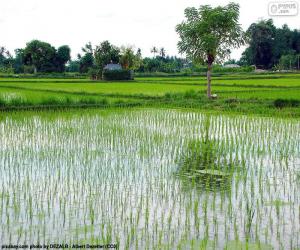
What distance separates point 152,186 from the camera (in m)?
6.69

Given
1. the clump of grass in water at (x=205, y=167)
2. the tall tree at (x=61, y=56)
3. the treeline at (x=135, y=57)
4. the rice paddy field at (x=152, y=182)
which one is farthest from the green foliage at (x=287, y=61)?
the clump of grass in water at (x=205, y=167)

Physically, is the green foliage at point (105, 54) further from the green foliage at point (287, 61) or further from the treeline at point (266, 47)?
the green foliage at point (287, 61)

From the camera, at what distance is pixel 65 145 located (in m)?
9.98

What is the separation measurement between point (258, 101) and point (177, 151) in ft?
31.3

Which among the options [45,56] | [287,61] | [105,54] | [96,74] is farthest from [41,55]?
[287,61]

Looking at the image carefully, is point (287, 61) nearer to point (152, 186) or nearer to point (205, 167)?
point (205, 167)

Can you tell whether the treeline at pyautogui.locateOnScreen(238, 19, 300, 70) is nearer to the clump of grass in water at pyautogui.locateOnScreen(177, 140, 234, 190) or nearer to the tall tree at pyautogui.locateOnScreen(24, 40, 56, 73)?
the tall tree at pyautogui.locateOnScreen(24, 40, 56, 73)

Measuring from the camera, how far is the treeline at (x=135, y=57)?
5353cm

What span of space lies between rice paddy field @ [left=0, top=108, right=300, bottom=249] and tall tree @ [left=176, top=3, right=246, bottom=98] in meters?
8.71

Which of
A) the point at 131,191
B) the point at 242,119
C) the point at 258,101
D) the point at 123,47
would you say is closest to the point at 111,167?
the point at 131,191

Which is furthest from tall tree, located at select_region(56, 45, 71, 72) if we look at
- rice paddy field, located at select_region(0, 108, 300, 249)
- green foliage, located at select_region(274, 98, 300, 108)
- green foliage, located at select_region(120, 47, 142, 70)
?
rice paddy field, located at select_region(0, 108, 300, 249)

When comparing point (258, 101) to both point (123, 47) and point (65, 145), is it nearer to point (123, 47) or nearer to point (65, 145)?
point (65, 145)

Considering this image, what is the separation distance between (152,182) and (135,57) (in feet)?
158

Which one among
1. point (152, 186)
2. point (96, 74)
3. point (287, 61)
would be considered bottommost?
point (152, 186)
